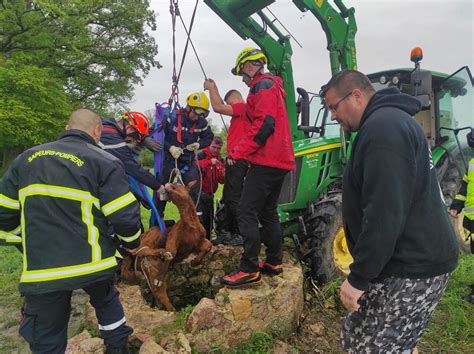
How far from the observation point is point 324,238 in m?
4.19

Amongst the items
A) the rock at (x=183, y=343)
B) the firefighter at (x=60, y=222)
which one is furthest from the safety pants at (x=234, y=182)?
the firefighter at (x=60, y=222)

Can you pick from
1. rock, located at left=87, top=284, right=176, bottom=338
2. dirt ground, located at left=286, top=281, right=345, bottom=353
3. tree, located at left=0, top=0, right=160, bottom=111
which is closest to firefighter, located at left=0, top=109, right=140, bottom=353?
rock, located at left=87, top=284, right=176, bottom=338

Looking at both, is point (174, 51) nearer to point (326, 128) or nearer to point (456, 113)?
point (326, 128)

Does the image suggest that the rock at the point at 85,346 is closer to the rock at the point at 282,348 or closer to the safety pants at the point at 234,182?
the rock at the point at 282,348

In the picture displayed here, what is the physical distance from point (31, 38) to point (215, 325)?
16.8 m

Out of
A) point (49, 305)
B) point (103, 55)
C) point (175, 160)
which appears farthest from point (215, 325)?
point (103, 55)

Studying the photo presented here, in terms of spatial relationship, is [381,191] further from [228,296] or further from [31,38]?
[31,38]

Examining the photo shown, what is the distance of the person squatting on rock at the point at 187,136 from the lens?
4895 millimetres

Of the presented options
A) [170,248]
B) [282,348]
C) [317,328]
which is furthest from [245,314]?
[170,248]

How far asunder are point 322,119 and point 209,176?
2.01m

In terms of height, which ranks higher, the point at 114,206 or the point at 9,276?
the point at 114,206

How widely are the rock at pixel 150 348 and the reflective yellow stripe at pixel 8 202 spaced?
4.45 ft

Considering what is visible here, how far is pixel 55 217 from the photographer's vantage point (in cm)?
232

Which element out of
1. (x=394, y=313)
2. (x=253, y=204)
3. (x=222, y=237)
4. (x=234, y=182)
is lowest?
(x=222, y=237)
